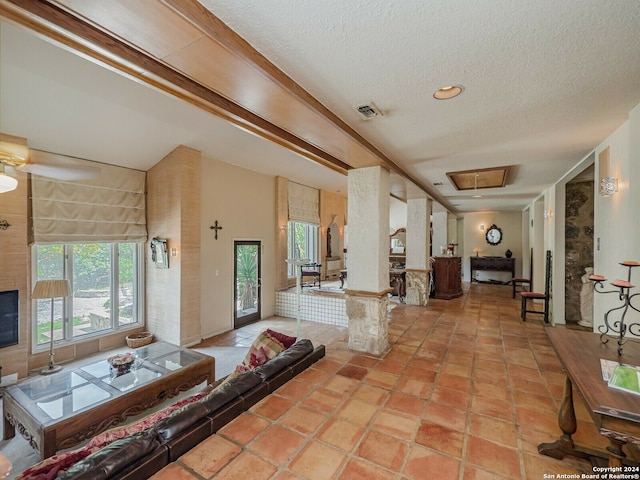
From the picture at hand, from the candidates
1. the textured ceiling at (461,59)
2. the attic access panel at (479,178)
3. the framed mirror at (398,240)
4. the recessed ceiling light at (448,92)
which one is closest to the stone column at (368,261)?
the textured ceiling at (461,59)

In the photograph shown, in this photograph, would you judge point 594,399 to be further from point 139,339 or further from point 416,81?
point 139,339

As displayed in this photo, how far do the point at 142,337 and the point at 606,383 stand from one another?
5972 mm

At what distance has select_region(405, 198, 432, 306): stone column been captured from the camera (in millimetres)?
6332

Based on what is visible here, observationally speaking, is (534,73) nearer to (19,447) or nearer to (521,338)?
(521,338)

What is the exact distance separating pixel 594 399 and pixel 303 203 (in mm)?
7215

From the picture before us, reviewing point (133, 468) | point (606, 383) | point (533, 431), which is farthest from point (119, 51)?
point (533, 431)

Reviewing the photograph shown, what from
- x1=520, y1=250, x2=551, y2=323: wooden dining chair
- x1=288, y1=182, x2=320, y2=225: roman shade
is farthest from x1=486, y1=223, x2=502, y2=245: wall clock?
x1=288, y1=182, x2=320, y2=225: roman shade

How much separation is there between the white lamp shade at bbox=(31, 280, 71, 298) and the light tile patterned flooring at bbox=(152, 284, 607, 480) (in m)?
3.52

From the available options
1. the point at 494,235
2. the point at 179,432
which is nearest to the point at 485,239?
the point at 494,235

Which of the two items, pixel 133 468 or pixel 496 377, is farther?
pixel 496 377

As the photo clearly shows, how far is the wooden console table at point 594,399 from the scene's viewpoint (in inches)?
47.9

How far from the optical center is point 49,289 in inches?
152

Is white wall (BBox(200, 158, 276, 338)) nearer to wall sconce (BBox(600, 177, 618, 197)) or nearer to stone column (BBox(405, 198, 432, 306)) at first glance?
stone column (BBox(405, 198, 432, 306))

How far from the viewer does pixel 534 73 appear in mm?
1877
